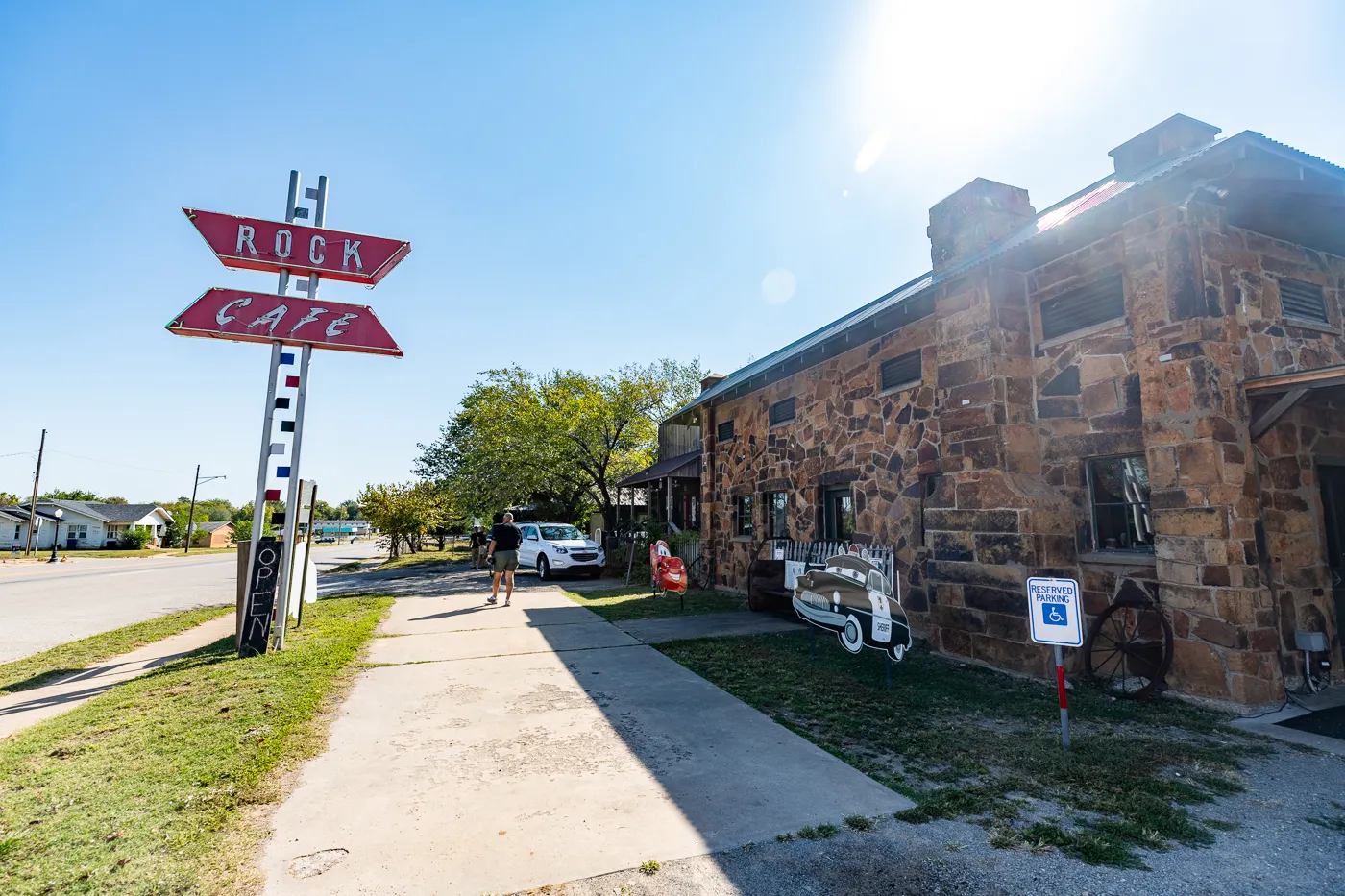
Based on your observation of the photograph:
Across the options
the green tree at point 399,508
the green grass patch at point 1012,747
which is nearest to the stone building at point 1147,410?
the green grass patch at point 1012,747

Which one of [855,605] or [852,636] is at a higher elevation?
[855,605]

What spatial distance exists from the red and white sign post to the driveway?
3127mm

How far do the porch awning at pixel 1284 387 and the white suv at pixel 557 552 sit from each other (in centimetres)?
1439

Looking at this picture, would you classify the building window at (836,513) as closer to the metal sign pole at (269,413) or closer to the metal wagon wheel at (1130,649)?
the metal wagon wheel at (1130,649)

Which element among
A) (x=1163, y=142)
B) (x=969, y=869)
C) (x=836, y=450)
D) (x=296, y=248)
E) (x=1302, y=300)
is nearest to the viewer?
(x=969, y=869)

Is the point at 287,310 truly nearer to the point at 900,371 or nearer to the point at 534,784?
the point at 534,784

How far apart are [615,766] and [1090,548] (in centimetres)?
564

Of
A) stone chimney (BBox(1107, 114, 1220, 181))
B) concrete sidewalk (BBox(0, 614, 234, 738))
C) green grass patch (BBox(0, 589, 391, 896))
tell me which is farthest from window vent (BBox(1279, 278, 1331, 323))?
concrete sidewalk (BBox(0, 614, 234, 738))

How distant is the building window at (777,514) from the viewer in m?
11.8

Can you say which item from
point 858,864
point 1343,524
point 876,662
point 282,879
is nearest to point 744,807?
point 858,864

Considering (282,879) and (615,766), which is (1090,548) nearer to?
(615,766)

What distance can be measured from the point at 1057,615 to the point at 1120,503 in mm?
2641

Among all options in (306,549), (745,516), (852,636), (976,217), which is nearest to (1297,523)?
(852,636)

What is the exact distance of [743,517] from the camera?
13703mm
